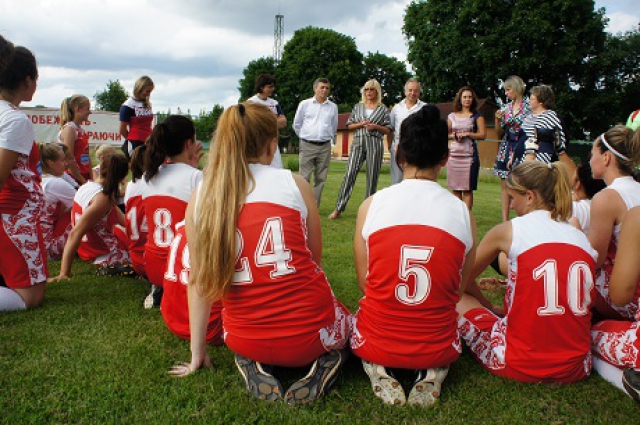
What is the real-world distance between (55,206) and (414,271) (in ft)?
13.8

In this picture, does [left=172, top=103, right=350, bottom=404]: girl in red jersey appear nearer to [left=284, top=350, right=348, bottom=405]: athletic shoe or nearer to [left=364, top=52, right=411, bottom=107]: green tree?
[left=284, top=350, right=348, bottom=405]: athletic shoe

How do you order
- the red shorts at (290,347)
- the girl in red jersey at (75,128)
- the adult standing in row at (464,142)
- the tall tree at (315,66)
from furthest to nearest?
the tall tree at (315,66), the adult standing in row at (464,142), the girl in red jersey at (75,128), the red shorts at (290,347)

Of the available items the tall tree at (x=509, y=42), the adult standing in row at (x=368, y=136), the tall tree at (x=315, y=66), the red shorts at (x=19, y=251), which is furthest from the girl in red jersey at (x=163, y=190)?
the tall tree at (x=315, y=66)

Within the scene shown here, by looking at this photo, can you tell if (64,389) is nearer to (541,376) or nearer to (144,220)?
(144,220)

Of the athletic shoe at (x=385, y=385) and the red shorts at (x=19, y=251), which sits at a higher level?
the red shorts at (x=19, y=251)

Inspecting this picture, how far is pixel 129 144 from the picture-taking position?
6.95 meters

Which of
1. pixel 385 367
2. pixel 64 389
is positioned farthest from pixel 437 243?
pixel 64 389

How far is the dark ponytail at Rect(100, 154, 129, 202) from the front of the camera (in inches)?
169

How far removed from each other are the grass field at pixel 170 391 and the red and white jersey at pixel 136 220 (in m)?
0.82

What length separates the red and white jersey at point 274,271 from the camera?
2303mm

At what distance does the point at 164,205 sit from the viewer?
3586 millimetres

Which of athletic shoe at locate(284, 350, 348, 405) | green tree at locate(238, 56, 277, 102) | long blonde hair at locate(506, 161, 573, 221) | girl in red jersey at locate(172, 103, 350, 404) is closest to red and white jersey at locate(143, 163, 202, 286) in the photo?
girl in red jersey at locate(172, 103, 350, 404)

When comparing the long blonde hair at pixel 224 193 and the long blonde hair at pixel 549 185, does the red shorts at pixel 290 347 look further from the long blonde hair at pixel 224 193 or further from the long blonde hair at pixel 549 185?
the long blonde hair at pixel 549 185

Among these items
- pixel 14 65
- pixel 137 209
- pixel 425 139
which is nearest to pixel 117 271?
pixel 137 209
